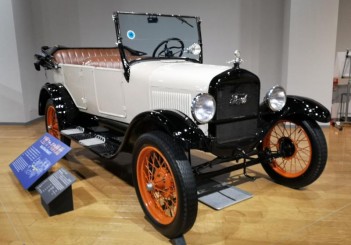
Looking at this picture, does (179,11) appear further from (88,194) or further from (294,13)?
(88,194)

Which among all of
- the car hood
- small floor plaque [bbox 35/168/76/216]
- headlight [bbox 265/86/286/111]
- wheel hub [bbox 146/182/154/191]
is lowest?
small floor plaque [bbox 35/168/76/216]

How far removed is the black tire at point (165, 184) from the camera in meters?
2.03

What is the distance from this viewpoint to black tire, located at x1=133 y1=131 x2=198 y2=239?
203cm

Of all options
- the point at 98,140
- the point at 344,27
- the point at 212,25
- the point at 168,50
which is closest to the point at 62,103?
the point at 98,140

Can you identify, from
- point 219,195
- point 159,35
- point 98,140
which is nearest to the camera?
point 219,195

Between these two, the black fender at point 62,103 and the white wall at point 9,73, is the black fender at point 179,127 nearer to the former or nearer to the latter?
the black fender at point 62,103

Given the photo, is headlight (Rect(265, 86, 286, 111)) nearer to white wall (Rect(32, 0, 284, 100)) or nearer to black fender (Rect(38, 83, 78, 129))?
black fender (Rect(38, 83, 78, 129))

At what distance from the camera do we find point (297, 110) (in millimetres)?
2799

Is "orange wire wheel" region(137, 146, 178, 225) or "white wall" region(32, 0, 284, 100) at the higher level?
"white wall" region(32, 0, 284, 100)

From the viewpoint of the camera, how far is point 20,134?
535 centimetres

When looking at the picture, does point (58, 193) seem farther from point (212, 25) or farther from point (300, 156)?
point (212, 25)

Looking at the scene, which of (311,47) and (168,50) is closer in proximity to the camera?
(168,50)

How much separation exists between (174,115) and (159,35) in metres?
1.33

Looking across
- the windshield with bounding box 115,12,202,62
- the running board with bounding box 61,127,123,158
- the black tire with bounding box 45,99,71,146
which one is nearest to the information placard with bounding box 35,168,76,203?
the running board with bounding box 61,127,123,158
